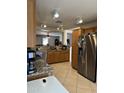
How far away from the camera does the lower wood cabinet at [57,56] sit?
6.57 metres

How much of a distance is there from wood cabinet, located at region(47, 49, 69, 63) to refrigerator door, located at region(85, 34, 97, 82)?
294 cm

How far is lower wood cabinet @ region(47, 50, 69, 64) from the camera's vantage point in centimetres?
657

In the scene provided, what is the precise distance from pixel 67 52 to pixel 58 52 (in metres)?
0.74

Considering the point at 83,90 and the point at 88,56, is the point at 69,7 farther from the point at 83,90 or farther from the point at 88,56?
the point at 83,90

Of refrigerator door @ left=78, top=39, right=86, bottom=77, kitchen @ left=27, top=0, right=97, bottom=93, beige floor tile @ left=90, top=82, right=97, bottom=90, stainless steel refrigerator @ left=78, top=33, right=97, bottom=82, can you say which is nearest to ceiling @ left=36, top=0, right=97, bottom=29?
kitchen @ left=27, top=0, right=97, bottom=93

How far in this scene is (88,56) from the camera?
4043mm

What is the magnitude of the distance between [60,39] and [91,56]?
468 centimetres

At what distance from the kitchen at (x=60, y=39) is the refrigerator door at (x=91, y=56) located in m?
0.08

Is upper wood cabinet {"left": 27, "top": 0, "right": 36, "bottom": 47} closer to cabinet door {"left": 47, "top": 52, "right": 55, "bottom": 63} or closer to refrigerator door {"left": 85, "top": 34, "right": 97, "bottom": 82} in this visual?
refrigerator door {"left": 85, "top": 34, "right": 97, "bottom": 82}

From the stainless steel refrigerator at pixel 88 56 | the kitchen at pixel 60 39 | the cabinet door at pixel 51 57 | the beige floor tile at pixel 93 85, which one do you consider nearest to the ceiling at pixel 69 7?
the kitchen at pixel 60 39

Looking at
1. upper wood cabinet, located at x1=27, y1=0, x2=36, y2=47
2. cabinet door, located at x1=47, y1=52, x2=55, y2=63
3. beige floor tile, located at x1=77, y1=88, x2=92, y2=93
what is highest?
upper wood cabinet, located at x1=27, y1=0, x2=36, y2=47

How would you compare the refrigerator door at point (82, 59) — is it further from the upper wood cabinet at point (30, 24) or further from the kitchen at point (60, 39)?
the upper wood cabinet at point (30, 24)
